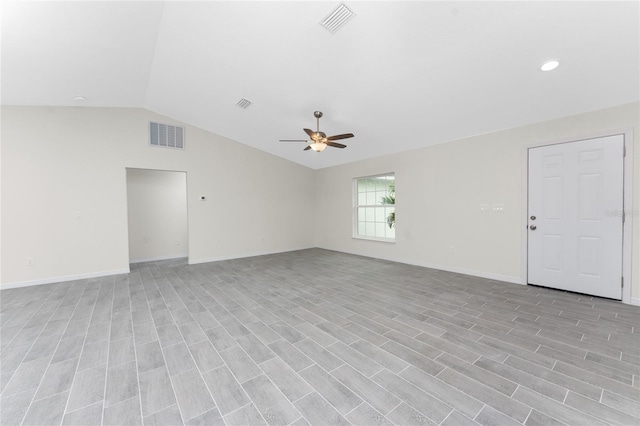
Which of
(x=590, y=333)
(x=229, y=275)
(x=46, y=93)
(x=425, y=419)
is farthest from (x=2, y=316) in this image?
(x=590, y=333)

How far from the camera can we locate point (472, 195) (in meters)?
4.41

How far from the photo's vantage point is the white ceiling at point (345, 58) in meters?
2.37

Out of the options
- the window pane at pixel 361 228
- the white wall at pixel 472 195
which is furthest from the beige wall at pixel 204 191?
the window pane at pixel 361 228

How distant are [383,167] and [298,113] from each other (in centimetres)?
241

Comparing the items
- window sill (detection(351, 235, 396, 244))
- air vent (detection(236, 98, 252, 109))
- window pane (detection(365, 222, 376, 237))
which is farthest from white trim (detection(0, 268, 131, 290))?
window pane (detection(365, 222, 376, 237))

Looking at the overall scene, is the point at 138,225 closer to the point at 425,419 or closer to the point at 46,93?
the point at 46,93

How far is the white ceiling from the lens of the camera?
237cm

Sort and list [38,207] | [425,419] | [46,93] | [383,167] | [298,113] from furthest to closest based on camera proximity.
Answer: [383,167] < [298,113] < [38,207] < [46,93] < [425,419]

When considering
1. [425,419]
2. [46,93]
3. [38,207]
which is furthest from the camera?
[38,207]

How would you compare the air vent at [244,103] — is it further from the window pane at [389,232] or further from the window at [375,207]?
the window pane at [389,232]

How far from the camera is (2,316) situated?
2955 millimetres

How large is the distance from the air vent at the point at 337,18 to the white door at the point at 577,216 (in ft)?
11.0

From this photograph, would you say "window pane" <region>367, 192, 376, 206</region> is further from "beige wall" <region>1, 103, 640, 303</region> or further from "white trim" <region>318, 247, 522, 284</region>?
"white trim" <region>318, 247, 522, 284</region>

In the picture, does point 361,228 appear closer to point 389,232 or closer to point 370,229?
point 370,229
